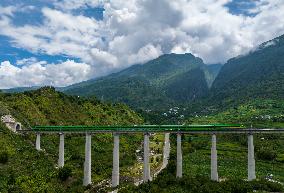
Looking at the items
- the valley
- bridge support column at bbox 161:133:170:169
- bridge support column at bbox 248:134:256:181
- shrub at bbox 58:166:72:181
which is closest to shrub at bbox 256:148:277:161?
the valley

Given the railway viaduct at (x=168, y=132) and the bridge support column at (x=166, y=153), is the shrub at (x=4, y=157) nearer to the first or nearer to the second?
the railway viaduct at (x=168, y=132)

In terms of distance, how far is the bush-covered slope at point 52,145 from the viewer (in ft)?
220

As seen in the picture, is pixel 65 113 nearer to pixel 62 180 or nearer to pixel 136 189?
pixel 62 180

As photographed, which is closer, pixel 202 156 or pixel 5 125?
pixel 5 125

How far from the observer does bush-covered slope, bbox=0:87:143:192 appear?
220 feet

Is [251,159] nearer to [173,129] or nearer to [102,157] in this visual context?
[173,129]

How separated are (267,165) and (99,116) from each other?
6345cm

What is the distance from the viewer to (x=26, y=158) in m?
75.2

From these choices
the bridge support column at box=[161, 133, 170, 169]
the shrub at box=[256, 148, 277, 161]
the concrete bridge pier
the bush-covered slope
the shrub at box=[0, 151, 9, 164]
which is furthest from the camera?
the shrub at box=[256, 148, 277, 161]

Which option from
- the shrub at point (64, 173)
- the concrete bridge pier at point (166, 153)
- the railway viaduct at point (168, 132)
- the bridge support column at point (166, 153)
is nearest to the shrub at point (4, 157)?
the shrub at point (64, 173)

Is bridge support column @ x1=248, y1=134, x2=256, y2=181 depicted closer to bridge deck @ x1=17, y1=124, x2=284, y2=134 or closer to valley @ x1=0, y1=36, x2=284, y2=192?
valley @ x1=0, y1=36, x2=284, y2=192

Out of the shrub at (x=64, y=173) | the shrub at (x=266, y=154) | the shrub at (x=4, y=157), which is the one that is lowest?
the shrub at (x=64, y=173)

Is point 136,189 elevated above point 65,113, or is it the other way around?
point 65,113

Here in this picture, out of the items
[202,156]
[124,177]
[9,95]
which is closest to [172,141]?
[202,156]
